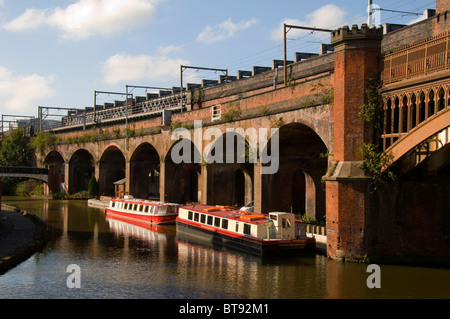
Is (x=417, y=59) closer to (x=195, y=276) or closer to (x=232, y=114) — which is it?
(x=195, y=276)

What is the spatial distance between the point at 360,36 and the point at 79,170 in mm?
48342

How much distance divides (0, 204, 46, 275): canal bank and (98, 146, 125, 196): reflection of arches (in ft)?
58.2

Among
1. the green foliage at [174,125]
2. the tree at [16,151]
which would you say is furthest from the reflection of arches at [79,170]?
the green foliage at [174,125]

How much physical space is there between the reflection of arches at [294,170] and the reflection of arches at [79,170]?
35.7m

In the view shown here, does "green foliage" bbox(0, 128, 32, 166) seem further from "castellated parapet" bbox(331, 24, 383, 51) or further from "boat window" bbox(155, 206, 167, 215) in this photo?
"castellated parapet" bbox(331, 24, 383, 51)

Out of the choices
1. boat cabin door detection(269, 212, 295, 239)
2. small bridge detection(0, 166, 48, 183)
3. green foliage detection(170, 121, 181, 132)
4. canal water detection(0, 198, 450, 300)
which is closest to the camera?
canal water detection(0, 198, 450, 300)

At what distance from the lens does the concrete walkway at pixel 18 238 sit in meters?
20.6

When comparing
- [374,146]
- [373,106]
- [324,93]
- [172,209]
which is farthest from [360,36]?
[172,209]

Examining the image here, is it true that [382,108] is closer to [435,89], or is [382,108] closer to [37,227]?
[435,89]

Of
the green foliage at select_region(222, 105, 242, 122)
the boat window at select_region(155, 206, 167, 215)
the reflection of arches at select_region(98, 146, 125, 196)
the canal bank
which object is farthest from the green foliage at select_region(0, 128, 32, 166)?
the green foliage at select_region(222, 105, 242, 122)

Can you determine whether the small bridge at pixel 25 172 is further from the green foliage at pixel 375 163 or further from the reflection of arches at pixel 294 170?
the green foliage at pixel 375 163

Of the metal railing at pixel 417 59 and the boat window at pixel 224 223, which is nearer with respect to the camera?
the metal railing at pixel 417 59

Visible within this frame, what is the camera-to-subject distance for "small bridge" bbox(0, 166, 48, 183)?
57.0 meters
